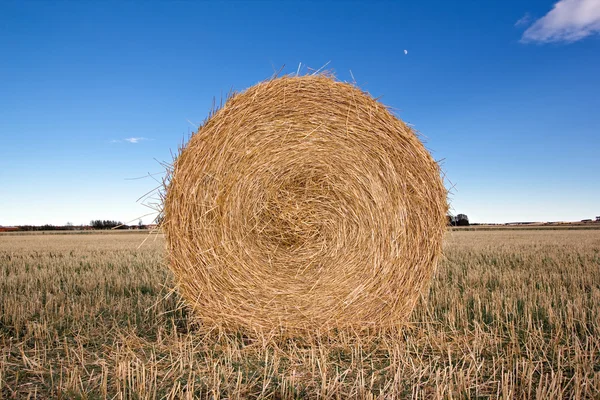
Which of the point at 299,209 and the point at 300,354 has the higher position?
the point at 299,209

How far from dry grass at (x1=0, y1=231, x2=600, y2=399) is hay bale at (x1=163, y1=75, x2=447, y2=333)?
36cm

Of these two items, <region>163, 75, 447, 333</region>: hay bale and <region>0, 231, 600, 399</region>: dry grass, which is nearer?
<region>0, 231, 600, 399</region>: dry grass

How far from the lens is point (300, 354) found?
3.84 meters

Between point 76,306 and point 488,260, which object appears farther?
point 488,260

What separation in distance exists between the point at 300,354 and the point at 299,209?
1.29 meters

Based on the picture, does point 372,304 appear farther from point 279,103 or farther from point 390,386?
point 279,103

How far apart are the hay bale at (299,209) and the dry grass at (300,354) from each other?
1.18ft

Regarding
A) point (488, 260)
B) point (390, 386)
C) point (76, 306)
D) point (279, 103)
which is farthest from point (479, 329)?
point (488, 260)

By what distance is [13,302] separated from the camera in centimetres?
562

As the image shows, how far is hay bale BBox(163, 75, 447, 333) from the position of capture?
4.30m

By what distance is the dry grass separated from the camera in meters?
3.01

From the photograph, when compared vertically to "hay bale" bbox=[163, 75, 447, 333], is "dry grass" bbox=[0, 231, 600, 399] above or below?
below

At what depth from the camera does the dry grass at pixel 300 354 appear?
3010mm

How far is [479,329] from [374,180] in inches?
67.0
